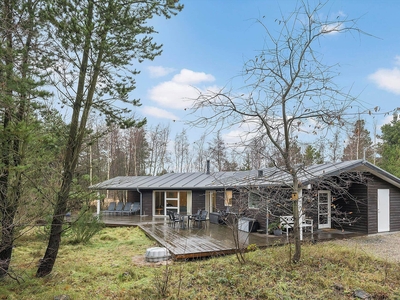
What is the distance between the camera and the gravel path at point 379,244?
25.7ft

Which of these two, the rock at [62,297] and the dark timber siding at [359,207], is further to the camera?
the dark timber siding at [359,207]

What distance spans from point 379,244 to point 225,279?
7.05 m

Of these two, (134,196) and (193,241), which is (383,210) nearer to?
(193,241)

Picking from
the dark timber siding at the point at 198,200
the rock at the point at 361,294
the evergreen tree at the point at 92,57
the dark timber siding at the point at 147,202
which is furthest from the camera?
the dark timber siding at the point at 147,202

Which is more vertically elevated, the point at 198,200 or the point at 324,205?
the point at 324,205

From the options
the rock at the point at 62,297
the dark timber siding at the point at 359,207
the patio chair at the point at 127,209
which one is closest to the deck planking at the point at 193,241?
the rock at the point at 62,297

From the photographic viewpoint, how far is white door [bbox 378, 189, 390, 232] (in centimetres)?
1159

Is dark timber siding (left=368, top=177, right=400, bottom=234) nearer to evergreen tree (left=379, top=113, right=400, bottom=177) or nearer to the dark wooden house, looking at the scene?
the dark wooden house

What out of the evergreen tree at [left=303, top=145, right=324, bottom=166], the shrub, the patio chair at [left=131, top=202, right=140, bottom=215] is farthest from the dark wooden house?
the shrub

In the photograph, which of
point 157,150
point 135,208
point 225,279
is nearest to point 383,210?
point 225,279

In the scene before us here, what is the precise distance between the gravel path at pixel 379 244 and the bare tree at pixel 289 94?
12.5 feet

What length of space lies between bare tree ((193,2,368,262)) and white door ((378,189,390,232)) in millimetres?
8089

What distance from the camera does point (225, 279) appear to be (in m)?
5.11

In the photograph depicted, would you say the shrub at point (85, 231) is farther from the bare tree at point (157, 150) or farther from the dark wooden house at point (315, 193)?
the bare tree at point (157, 150)
